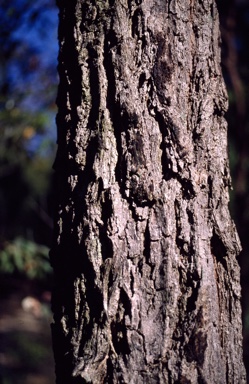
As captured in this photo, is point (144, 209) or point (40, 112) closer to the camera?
point (144, 209)

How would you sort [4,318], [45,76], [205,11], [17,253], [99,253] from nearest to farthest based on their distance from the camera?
[99,253] < [205,11] < [17,253] < [45,76] < [4,318]

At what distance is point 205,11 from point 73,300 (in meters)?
1.08

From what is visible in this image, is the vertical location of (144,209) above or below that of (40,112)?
below

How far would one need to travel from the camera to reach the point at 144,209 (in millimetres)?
1331

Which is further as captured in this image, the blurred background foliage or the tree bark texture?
the blurred background foliage

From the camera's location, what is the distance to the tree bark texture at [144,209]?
4.25ft

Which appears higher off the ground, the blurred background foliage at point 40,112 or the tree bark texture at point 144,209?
the blurred background foliage at point 40,112

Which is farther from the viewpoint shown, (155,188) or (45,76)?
(45,76)

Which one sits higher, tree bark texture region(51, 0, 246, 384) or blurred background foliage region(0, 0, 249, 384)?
blurred background foliage region(0, 0, 249, 384)

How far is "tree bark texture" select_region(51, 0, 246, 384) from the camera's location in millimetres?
1295

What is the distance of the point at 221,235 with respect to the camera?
1.39 m

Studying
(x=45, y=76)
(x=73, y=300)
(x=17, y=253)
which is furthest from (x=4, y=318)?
(x=73, y=300)

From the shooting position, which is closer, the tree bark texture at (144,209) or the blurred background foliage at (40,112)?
the tree bark texture at (144,209)

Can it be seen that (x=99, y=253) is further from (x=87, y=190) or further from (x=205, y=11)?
(x=205, y=11)
